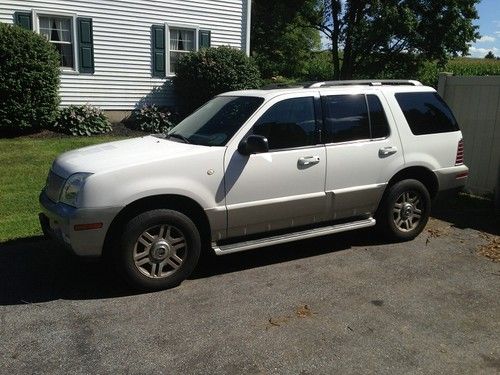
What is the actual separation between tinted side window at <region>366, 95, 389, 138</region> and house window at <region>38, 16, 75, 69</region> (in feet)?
34.3

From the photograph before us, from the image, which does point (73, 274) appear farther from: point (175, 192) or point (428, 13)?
point (428, 13)

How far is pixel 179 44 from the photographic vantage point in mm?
15719

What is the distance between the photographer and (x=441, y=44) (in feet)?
78.6

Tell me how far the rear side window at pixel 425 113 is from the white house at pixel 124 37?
1075 cm

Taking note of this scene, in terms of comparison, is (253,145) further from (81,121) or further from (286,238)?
(81,121)

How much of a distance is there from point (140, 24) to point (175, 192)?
11779 mm

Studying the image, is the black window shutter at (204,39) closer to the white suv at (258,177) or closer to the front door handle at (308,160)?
the white suv at (258,177)

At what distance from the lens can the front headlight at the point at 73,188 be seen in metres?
4.21

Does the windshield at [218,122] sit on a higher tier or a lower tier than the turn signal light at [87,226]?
higher

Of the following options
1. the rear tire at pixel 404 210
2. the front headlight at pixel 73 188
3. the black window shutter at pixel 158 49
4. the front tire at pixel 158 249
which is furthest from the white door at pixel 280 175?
the black window shutter at pixel 158 49

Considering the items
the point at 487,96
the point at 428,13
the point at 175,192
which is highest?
the point at 428,13

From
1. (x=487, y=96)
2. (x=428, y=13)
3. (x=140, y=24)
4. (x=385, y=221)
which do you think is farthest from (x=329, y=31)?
(x=385, y=221)

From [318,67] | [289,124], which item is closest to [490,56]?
Answer: [318,67]

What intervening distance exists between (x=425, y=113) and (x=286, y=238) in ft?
7.87
